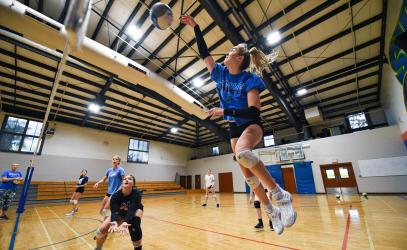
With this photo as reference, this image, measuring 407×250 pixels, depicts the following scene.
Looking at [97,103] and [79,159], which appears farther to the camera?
[79,159]

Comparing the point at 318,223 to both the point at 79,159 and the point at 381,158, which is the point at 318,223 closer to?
the point at 381,158

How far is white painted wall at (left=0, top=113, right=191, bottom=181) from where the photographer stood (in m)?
12.1

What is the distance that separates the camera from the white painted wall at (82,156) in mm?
12115

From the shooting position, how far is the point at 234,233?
12.6 ft

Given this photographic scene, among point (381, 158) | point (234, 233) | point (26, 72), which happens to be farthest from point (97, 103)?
point (381, 158)

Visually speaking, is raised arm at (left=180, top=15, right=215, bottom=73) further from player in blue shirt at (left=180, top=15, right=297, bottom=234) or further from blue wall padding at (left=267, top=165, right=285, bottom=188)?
blue wall padding at (left=267, top=165, right=285, bottom=188)

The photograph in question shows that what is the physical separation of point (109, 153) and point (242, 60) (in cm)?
1624

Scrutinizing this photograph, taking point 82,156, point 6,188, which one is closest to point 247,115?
point 6,188

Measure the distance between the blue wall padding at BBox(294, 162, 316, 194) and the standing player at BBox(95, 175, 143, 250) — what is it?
541 inches

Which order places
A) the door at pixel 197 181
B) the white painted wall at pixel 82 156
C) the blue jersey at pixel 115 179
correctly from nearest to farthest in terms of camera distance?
the blue jersey at pixel 115 179, the white painted wall at pixel 82 156, the door at pixel 197 181

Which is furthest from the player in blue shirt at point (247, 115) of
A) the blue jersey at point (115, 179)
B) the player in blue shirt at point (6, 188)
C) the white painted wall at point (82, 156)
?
the white painted wall at point (82, 156)

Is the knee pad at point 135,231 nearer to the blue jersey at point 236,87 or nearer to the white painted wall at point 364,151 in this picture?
the blue jersey at point 236,87

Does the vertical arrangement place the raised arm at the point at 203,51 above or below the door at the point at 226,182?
above

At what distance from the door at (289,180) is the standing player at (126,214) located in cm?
1391
